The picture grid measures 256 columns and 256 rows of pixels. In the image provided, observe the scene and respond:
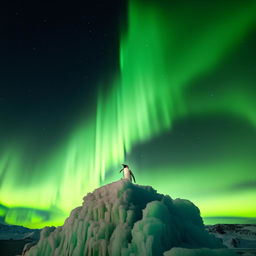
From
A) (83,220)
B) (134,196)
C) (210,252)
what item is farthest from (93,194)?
(210,252)

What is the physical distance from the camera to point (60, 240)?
21312mm

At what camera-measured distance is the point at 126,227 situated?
59.8ft

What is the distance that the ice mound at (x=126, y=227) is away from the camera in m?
16.9

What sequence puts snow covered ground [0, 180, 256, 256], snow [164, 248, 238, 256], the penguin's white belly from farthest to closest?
the penguin's white belly < snow covered ground [0, 180, 256, 256] < snow [164, 248, 238, 256]

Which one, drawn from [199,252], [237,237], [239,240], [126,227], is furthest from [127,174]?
[237,237]

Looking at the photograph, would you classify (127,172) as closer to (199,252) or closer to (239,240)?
(199,252)

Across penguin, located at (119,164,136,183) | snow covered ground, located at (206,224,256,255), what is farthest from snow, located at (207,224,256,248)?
penguin, located at (119,164,136,183)

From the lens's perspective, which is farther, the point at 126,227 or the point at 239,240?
the point at 239,240

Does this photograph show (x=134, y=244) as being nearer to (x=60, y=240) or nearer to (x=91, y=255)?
(x=91, y=255)

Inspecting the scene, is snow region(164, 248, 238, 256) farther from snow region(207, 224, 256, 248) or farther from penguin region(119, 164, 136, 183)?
snow region(207, 224, 256, 248)

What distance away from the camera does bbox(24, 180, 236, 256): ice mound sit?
1694 centimetres

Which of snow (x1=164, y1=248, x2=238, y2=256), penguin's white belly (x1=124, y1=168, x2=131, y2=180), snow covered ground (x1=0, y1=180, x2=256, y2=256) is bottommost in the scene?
snow (x1=164, y1=248, x2=238, y2=256)

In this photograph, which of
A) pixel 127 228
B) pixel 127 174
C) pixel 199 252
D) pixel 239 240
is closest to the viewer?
pixel 199 252

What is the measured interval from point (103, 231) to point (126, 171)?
32.1 ft
